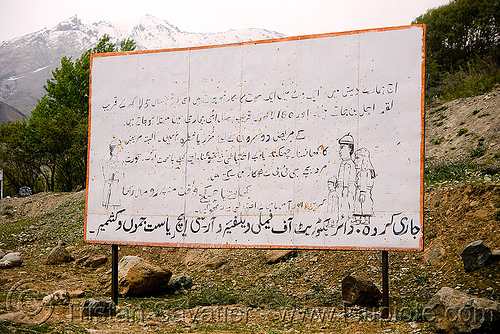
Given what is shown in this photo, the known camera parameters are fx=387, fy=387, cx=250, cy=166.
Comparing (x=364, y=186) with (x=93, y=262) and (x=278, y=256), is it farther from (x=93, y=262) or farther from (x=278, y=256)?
(x=93, y=262)

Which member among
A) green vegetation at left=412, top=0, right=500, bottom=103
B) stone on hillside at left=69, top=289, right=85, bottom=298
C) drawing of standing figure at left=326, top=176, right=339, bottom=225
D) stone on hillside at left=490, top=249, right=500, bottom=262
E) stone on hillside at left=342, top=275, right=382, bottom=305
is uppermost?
green vegetation at left=412, top=0, right=500, bottom=103

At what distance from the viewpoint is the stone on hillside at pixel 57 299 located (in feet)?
19.4

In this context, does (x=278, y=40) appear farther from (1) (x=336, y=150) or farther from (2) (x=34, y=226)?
(2) (x=34, y=226)

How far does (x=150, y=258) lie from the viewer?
10.1 metres

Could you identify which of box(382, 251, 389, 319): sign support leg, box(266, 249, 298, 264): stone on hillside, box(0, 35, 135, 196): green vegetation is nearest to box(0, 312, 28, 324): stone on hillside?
box(382, 251, 389, 319): sign support leg

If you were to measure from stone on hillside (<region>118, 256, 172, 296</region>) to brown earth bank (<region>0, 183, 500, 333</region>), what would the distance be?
0.71 ft

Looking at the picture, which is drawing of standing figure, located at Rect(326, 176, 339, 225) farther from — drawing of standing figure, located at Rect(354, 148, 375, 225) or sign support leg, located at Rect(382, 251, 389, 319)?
sign support leg, located at Rect(382, 251, 389, 319)

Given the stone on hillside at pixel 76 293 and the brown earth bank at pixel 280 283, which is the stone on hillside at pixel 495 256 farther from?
the stone on hillside at pixel 76 293

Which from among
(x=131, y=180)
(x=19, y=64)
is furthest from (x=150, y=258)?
(x=19, y=64)

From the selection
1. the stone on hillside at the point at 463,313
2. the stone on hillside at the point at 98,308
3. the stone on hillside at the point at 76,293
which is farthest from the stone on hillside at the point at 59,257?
the stone on hillside at the point at 463,313

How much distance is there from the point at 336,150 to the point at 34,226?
1204cm

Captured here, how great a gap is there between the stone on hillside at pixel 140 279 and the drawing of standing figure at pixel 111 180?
1468mm

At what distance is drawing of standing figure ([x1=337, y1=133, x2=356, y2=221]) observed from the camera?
517cm

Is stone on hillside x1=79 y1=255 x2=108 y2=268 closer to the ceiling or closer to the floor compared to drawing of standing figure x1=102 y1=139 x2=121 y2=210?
closer to the floor
